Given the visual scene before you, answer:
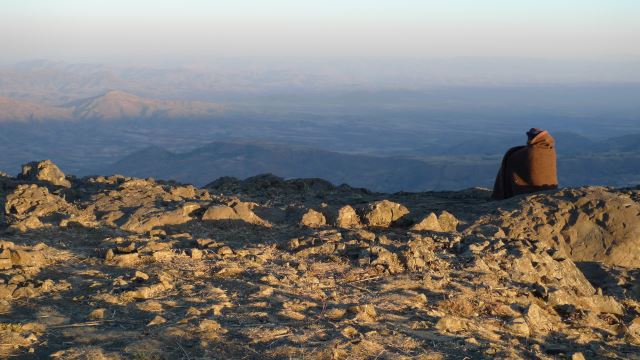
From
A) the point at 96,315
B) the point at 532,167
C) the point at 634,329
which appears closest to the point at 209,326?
the point at 96,315

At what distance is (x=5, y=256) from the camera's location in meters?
7.11

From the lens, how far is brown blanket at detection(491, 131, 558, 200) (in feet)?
41.1

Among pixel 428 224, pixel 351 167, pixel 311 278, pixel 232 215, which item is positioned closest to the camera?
pixel 311 278

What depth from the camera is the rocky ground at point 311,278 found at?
546 cm

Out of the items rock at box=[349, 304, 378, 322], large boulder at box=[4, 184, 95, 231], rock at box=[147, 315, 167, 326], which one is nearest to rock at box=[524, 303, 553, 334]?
rock at box=[349, 304, 378, 322]

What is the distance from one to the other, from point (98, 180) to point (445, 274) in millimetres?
8227

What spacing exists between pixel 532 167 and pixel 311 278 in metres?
6.76

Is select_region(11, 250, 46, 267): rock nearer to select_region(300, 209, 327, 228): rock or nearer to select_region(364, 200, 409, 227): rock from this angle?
select_region(300, 209, 327, 228): rock

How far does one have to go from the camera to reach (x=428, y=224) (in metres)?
9.20

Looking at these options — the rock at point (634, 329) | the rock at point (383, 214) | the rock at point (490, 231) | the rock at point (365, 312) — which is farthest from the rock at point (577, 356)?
the rock at point (383, 214)

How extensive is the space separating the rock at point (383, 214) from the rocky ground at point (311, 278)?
0.10 feet

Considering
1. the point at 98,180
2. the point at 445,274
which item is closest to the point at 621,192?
the point at 445,274

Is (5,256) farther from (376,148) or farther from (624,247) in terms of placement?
(376,148)

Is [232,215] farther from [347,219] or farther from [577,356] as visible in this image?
[577,356]
